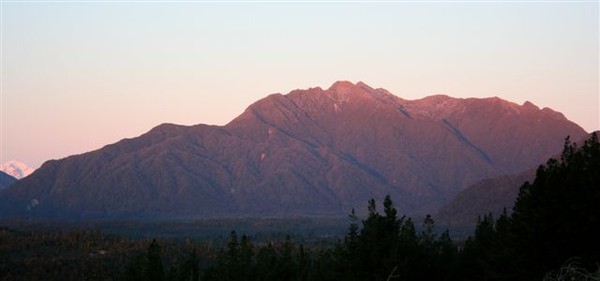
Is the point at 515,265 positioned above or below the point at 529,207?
below

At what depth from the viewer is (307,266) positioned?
61.1 m

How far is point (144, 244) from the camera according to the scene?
442ft

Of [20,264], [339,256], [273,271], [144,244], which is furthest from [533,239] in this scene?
[144,244]

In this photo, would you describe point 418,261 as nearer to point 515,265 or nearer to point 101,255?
point 515,265

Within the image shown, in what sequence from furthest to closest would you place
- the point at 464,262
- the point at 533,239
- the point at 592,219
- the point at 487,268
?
the point at 464,262 < the point at 487,268 < the point at 533,239 < the point at 592,219

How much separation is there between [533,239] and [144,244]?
10366 centimetres

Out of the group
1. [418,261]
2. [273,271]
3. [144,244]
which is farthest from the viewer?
[144,244]

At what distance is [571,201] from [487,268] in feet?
30.2

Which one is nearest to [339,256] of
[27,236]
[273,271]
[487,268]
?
[487,268]

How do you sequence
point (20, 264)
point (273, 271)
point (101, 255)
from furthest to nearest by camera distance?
point (101, 255), point (20, 264), point (273, 271)

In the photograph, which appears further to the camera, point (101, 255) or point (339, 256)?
point (101, 255)

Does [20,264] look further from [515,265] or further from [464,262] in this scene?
[515,265]

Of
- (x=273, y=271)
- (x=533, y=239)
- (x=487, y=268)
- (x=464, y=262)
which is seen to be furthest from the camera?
(x=273, y=271)

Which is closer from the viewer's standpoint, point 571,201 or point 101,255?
point 571,201
